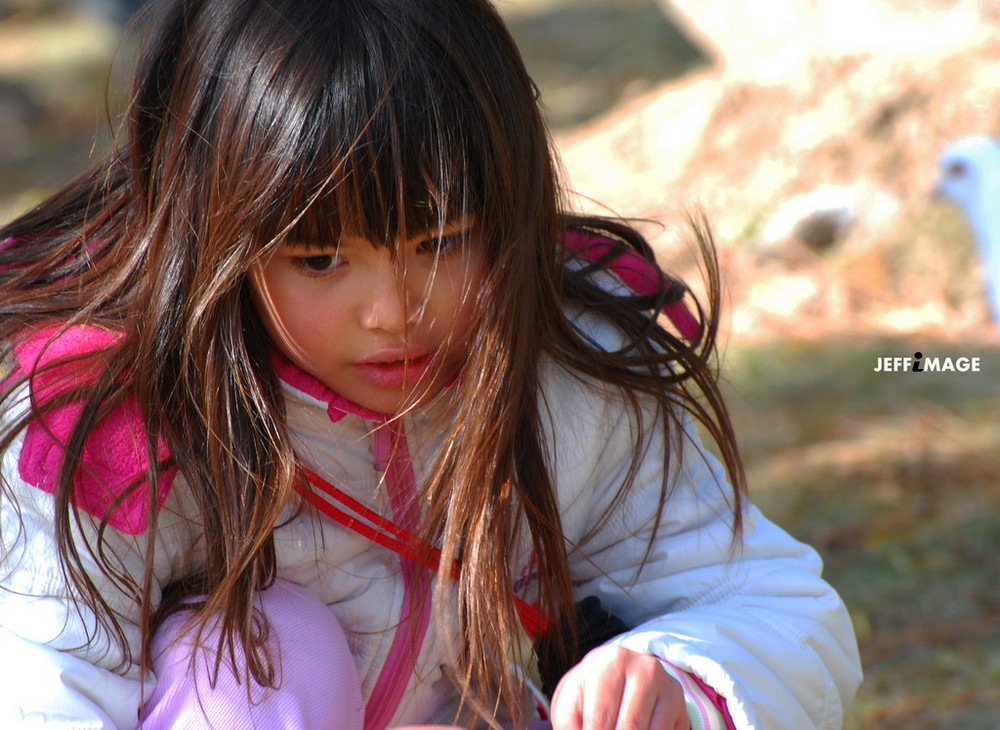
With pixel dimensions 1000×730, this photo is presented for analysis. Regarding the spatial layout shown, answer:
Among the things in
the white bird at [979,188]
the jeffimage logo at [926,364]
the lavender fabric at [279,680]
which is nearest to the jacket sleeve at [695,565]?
the lavender fabric at [279,680]

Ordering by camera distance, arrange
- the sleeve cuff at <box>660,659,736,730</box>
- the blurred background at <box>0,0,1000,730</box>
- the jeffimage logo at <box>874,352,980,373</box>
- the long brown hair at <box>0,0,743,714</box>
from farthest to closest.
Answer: the jeffimage logo at <box>874,352,980,373</box> → the blurred background at <box>0,0,1000,730</box> → the sleeve cuff at <box>660,659,736,730</box> → the long brown hair at <box>0,0,743,714</box>

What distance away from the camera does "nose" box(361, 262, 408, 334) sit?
90 centimetres

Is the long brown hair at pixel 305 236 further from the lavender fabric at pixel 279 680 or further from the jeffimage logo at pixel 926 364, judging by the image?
the jeffimage logo at pixel 926 364

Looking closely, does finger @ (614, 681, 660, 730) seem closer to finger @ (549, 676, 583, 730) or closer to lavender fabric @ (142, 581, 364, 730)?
finger @ (549, 676, 583, 730)

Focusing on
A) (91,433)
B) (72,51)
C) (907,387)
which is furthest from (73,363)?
(72,51)

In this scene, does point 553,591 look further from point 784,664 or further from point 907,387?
point 907,387

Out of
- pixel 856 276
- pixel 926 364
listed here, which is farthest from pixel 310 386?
pixel 856 276

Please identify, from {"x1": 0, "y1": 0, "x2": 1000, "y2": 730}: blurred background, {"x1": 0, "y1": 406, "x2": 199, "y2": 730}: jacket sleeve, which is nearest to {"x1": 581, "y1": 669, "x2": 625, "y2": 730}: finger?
{"x1": 0, "y1": 406, "x2": 199, "y2": 730}: jacket sleeve

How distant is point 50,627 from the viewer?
0.93 m

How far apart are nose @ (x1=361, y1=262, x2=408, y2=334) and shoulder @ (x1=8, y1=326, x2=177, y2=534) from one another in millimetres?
200

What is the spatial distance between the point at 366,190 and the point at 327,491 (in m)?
0.28

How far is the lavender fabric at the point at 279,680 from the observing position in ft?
3.22

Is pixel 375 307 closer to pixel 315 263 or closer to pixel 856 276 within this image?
pixel 315 263

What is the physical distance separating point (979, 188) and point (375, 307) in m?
1.84
